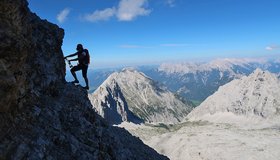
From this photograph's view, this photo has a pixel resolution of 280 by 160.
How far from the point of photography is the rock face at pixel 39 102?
2084 cm

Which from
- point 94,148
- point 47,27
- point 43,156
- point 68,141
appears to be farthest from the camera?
point 47,27

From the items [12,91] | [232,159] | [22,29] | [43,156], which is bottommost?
[232,159]

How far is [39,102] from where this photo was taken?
89.1ft

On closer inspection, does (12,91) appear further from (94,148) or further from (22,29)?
(94,148)

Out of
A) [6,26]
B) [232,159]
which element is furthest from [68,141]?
[232,159]

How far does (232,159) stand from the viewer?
650ft

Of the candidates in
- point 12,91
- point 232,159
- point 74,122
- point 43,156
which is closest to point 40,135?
point 43,156

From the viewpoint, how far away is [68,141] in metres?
26.5

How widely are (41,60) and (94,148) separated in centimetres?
914

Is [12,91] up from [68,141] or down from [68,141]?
up

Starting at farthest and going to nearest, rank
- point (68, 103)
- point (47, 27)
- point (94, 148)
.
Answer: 1. point (47, 27)
2. point (68, 103)
3. point (94, 148)

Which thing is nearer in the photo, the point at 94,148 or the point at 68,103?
the point at 94,148

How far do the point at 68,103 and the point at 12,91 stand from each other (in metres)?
11.0

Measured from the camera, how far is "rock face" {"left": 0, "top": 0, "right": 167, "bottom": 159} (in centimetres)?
2084
